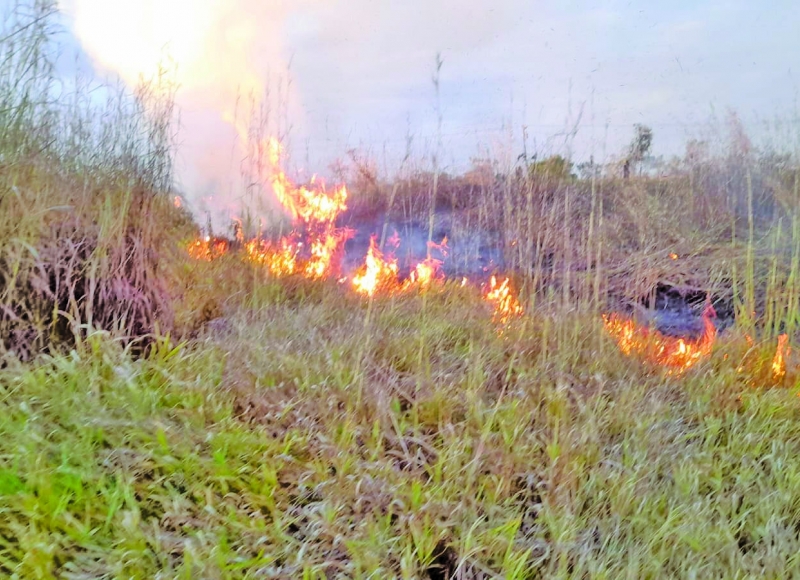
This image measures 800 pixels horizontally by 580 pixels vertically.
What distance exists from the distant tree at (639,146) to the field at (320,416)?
160cm

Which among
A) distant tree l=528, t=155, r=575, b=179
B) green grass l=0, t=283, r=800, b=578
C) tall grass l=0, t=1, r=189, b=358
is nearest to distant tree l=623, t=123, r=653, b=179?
distant tree l=528, t=155, r=575, b=179

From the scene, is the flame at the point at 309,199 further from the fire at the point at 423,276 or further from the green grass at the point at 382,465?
the green grass at the point at 382,465

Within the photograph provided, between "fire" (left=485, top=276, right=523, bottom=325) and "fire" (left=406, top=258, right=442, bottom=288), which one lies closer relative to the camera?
"fire" (left=485, top=276, right=523, bottom=325)

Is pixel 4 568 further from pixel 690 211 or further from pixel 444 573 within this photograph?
pixel 690 211

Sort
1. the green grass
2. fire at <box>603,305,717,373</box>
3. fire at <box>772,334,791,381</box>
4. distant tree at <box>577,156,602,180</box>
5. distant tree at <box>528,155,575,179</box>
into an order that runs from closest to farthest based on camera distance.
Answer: the green grass, fire at <box>772,334,791,381</box>, fire at <box>603,305,717,373</box>, distant tree at <box>577,156,602,180</box>, distant tree at <box>528,155,575,179</box>

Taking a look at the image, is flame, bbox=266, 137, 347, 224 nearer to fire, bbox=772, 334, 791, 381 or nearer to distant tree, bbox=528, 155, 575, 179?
distant tree, bbox=528, 155, 575, 179

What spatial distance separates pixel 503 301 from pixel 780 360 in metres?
1.56

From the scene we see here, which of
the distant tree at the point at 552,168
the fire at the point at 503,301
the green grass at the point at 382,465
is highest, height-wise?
the distant tree at the point at 552,168

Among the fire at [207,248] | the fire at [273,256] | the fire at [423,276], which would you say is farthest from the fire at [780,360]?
the fire at [207,248]

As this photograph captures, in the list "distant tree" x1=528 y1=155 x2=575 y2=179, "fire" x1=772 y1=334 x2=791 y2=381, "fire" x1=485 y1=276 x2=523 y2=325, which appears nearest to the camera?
"fire" x1=772 y1=334 x2=791 y2=381

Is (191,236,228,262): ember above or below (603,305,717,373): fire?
above

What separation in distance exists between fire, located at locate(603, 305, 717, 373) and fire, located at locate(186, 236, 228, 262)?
2796mm

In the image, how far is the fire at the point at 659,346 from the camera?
9.57 ft

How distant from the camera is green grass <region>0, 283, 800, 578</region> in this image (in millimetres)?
1611
